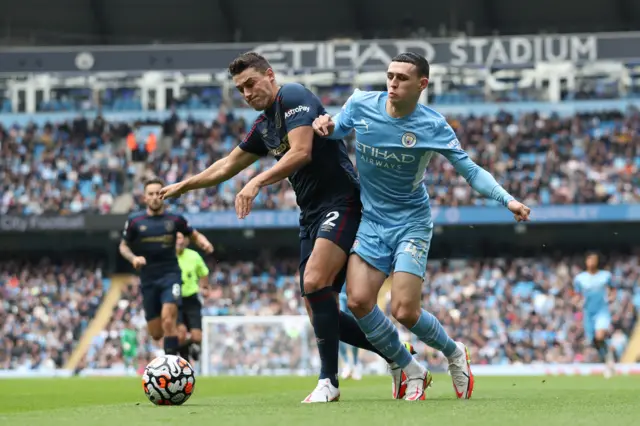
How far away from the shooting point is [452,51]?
36531mm

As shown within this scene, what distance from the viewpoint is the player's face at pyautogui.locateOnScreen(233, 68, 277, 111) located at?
7.90 m

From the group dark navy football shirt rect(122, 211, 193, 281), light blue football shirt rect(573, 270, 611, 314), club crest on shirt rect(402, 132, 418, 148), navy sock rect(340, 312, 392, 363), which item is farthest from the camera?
light blue football shirt rect(573, 270, 611, 314)

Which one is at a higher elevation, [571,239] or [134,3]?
[134,3]

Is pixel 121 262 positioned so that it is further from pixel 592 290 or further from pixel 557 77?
pixel 592 290

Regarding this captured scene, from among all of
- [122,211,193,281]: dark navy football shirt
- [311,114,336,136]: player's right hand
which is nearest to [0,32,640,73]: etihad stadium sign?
[122,211,193,281]: dark navy football shirt

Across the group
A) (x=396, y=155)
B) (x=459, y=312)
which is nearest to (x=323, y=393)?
(x=396, y=155)

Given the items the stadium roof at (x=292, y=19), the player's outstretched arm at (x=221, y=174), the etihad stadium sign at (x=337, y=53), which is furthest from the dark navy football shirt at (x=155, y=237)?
the stadium roof at (x=292, y=19)

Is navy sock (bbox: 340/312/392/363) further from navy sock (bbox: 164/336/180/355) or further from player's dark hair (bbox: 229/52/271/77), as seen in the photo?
navy sock (bbox: 164/336/180/355)

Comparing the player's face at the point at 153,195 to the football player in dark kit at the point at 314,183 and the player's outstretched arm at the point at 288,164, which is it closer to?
Answer: the football player in dark kit at the point at 314,183

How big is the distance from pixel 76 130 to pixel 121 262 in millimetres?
5299

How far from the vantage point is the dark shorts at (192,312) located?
1714 cm

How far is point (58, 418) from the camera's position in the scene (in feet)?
21.6

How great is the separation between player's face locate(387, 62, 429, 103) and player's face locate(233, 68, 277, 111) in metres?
0.87

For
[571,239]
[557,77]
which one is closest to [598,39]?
[557,77]
